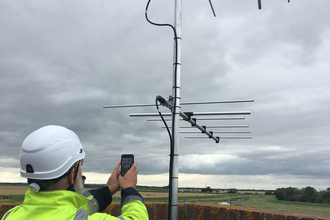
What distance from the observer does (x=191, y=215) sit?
14.9ft

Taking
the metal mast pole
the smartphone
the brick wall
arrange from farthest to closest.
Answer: the brick wall < the metal mast pole < the smartphone

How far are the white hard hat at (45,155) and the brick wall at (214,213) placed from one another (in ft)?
10.3

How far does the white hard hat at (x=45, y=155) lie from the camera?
5.32ft

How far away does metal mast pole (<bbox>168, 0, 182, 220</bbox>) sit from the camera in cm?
346

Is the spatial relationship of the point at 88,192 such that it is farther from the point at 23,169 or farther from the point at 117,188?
the point at 23,169

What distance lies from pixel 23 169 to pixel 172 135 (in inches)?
84.0

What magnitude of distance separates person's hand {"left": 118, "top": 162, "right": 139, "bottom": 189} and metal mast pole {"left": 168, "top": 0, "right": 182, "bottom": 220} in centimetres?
146

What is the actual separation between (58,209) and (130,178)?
0.65m

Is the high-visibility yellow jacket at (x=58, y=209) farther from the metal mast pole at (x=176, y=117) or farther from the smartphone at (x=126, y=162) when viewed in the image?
the metal mast pole at (x=176, y=117)

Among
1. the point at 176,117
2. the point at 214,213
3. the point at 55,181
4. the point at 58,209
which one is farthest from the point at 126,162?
the point at 214,213

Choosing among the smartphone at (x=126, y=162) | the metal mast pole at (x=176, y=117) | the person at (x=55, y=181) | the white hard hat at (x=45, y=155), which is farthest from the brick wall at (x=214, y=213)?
the white hard hat at (x=45, y=155)

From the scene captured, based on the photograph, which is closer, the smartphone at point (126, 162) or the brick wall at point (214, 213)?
the smartphone at point (126, 162)

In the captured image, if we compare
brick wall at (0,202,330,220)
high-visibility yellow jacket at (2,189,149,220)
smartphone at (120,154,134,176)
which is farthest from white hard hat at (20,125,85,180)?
brick wall at (0,202,330,220)

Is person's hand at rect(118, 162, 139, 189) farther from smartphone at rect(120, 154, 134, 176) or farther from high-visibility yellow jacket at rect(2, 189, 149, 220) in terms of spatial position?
high-visibility yellow jacket at rect(2, 189, 149, 220)
